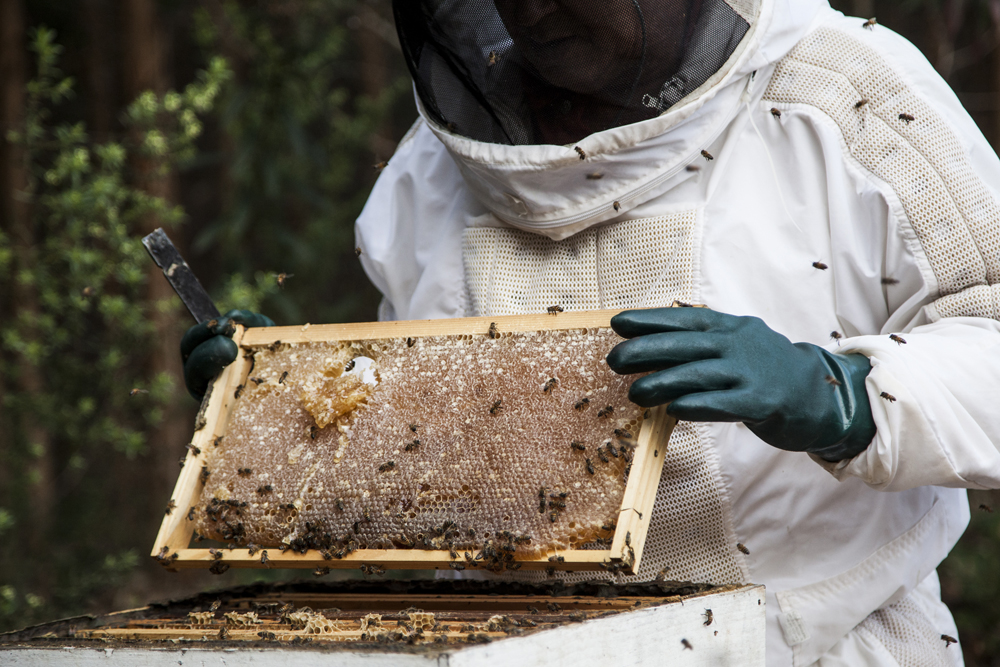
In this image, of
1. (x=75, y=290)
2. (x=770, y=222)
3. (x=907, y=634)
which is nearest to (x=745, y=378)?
(x=770, y=222)

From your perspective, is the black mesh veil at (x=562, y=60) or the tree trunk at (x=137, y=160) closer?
the black mesh veil at (x=562, y=60)

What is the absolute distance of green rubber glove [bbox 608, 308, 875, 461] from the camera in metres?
1.51

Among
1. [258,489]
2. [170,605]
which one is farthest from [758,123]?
[170,605]

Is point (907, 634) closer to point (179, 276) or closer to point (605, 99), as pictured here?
point (605, 99)

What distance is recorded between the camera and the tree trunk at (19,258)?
4223 millimetres

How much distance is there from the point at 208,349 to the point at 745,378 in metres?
1.33

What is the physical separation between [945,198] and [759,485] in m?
0.74

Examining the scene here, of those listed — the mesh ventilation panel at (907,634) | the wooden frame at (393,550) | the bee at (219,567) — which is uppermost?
the wooden frame at (393,550)

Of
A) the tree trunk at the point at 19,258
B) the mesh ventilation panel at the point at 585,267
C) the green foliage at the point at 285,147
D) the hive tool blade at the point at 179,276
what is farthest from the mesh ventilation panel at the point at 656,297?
the green foliage at the point at 285,147

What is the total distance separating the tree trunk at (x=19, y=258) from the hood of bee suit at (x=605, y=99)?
297cm

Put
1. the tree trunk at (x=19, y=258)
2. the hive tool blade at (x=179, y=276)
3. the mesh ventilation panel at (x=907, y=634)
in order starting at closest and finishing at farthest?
the mesh ventilation panel at (x=907, y=634) < the hive tool blade at (x=179, y=276) < the tree trunk at (x=19, y=258)

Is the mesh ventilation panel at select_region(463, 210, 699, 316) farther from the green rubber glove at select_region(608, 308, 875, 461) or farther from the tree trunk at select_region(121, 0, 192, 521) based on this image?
the tree trunk at select_region(121, 0, 192, 521)

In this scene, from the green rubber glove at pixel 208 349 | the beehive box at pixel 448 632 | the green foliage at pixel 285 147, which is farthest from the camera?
the green foliage at pixel 285 147

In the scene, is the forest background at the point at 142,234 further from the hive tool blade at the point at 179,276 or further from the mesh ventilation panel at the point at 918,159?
the mesh ventilation panel at the point at 918,159
